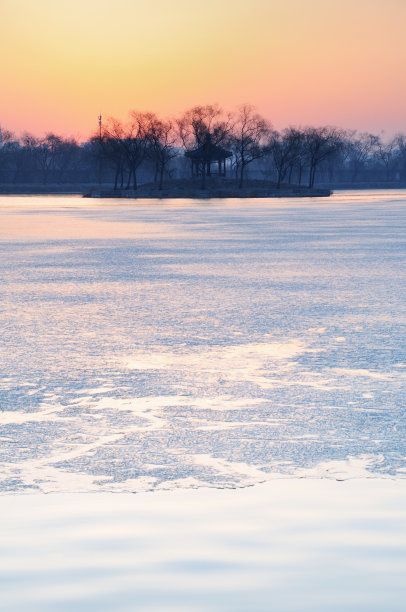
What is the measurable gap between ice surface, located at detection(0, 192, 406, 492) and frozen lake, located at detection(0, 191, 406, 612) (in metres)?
0.02

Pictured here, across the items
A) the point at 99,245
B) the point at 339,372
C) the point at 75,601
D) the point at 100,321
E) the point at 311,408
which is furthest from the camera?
the point at 99,245

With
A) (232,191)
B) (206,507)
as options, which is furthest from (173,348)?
(232,191)

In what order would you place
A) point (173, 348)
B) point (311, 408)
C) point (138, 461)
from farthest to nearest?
point (173, 348) → point (311, 408) → point (138, 461)

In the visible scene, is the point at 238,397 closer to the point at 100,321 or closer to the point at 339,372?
the point at 339,372

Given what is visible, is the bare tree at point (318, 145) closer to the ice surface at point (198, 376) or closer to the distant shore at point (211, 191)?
the distant shore at point (211, 191)

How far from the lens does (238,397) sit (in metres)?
6.83

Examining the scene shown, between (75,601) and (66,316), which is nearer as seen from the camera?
(75,601)

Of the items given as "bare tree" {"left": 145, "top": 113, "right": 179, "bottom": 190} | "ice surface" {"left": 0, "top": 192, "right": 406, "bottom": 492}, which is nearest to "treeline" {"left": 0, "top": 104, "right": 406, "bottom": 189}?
"bare tree" {"left": 145, "top": 113, "right": 179, "bottom": 190}

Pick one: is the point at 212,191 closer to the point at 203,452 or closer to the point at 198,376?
the point at 198,376

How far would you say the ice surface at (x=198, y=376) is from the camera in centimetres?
520

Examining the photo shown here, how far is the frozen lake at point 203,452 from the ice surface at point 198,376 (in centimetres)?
2

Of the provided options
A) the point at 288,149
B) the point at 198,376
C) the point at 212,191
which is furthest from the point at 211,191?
the point at 198,376

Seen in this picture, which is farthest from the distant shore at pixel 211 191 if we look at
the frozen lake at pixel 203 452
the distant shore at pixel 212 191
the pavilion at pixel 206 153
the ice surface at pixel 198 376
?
the frozen lake at pixel 203 452

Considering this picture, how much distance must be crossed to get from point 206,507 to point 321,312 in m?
7.07
